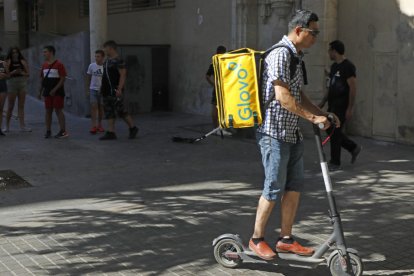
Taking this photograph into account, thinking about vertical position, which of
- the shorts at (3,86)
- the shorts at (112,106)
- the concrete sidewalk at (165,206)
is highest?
the shorts at (3,86)

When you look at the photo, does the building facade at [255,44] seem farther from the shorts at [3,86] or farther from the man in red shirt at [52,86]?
the man in red shirt at [52,86]

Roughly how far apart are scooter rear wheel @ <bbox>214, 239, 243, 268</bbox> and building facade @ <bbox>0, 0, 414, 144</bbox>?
21.3 ft

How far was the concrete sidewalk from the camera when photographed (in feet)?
16.2

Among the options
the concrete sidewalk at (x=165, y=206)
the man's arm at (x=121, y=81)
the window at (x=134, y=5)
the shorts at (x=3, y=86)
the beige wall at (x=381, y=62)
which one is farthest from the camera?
the window at (x=134, y=5)

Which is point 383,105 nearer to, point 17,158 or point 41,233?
point 17,158

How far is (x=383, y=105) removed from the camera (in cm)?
1073

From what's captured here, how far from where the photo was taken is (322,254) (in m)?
4.43

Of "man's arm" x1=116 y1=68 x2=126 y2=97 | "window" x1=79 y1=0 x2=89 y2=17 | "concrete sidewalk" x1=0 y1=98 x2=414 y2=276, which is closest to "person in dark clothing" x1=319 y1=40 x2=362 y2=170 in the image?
A: "concrete sidewalk" x1=0 y1=98 x2=414 y2=276

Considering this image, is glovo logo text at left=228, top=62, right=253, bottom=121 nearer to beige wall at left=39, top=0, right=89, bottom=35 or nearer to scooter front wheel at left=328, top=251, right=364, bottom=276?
scooter front wheel at left=328, top=251, right=364, bottom=276

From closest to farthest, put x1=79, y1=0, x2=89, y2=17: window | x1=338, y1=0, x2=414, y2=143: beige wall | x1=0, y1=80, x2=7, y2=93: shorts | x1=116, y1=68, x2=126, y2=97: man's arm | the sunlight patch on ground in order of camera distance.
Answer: the sunlight patch on ground, x1=338, y1=0, x2=414, y2=143: beige wall, x1=116, y1=68, x2=126, y2=97: man's arm, x1=0, y1=80, x2=7, y2=93: shorts, x1=79, y1=0, x2=89, y2=17: window

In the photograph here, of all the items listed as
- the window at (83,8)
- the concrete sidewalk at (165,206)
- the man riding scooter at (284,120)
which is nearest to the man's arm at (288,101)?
the man riding scooter at (284,120)

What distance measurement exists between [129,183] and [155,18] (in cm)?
938

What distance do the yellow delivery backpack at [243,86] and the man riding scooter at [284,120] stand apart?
57 mm

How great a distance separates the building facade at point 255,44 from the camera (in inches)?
411
